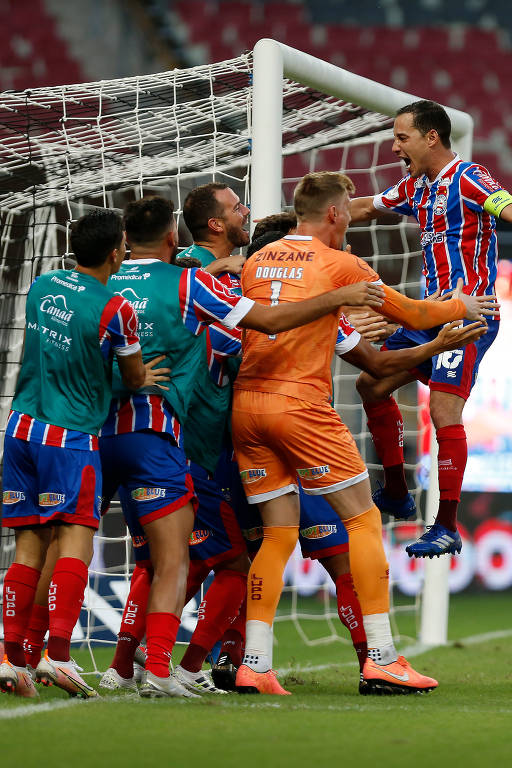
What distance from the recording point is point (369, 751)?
2.62 meters

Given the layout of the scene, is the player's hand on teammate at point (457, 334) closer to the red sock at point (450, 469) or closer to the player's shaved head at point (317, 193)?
the red sock at point (450, 469)

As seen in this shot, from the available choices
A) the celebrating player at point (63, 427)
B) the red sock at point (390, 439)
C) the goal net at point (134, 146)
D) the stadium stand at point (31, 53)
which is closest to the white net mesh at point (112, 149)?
the goal net at point (134, 146)

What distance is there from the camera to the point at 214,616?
13.2 feet

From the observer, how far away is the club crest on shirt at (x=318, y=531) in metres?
4.20

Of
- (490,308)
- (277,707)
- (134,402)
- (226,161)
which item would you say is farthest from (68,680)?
(226,161)

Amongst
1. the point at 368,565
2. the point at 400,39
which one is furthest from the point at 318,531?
the point at 400,39

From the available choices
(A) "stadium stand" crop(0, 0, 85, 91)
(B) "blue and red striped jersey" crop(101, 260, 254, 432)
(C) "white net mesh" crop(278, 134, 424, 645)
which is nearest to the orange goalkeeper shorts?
(B) "blue and red striped jersey" crop(101, 260, 254, 432)

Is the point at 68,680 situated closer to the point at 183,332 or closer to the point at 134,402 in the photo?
the point at 134,402

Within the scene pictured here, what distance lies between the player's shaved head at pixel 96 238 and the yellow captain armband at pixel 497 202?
147 centimetres

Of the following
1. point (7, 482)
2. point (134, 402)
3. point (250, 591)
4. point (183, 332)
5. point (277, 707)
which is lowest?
point (277, 707)

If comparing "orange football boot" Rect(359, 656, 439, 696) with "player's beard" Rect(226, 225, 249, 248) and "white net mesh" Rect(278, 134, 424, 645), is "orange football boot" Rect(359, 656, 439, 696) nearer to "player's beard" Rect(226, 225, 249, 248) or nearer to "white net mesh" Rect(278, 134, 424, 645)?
"player's beard" Rect(226, 225, 249, 248)

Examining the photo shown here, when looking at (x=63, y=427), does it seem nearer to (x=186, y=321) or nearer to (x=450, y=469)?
(x=186, y=321)

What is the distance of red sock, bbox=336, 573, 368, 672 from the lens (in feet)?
13.6

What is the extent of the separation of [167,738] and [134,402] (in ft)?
4.32
